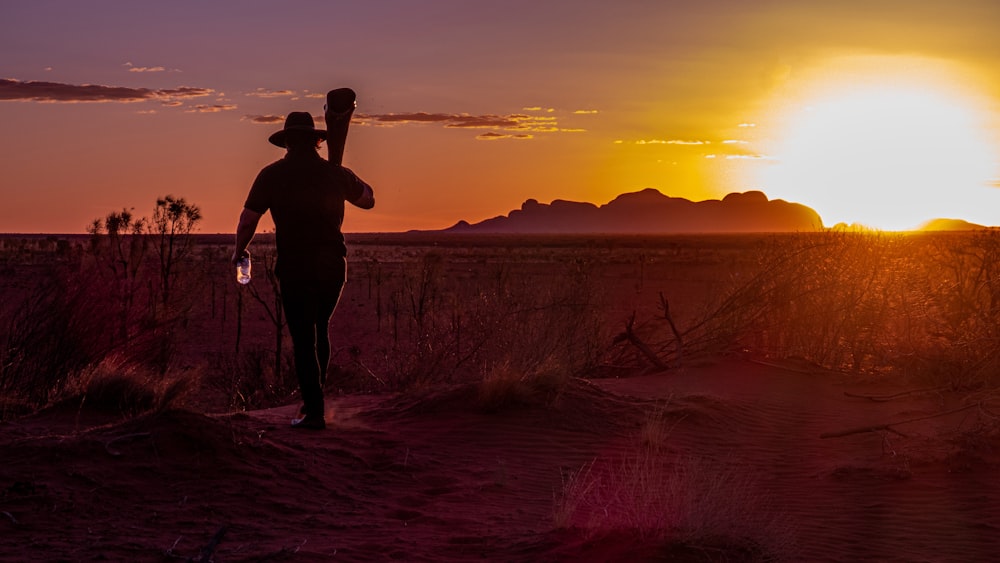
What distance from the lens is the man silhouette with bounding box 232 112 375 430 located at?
8.43m

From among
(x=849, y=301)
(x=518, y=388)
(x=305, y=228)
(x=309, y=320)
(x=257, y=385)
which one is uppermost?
(x=305, y=228)

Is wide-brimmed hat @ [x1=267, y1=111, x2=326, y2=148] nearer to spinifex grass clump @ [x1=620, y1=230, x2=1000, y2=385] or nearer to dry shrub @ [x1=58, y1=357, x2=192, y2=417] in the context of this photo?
dry shrub @ [x1=58, y1=357, x2=192, y2=417]

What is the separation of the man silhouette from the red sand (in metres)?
0.71

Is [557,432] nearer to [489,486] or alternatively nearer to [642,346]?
[489,486]

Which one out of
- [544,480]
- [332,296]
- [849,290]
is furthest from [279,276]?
[849,290]

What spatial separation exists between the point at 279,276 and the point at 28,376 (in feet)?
15.6

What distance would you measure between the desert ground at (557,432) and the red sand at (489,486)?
3 centimetres

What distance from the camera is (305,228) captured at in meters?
8.49

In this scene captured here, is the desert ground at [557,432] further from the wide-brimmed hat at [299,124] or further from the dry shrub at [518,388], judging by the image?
the wide-brimmed hat at [299,124]

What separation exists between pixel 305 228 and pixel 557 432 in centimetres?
295

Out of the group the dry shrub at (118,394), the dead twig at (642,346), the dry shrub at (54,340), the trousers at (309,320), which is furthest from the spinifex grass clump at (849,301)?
the dry shrub at (118,394)

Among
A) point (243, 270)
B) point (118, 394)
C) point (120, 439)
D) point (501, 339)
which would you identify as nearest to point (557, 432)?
point (243, 270)

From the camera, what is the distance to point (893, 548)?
21.0ft

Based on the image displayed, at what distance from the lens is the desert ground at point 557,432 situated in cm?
601
